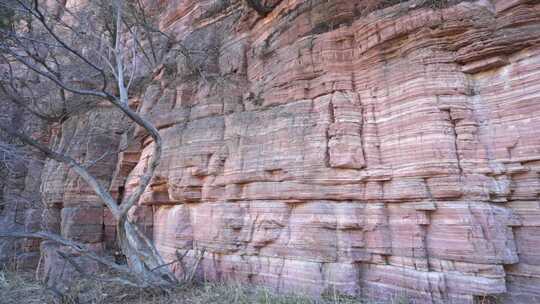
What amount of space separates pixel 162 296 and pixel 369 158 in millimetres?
4807

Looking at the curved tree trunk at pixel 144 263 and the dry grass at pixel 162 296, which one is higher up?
the curved tree trunk at pixel 144 263

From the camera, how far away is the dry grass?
5395 millimetres

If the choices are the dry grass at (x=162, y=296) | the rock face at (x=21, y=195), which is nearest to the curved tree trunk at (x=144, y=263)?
the dry grass at (x=162, y=296)

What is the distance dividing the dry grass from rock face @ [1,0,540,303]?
337mm

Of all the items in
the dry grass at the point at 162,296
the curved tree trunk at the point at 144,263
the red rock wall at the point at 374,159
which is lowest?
the dry grass at the point at 162,296

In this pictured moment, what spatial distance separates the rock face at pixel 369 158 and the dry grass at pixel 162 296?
1.10 feet

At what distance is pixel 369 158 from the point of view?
19.0ft

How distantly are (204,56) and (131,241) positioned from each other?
560 centimetres

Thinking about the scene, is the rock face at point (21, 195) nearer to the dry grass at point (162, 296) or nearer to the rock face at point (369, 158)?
the dry grass at point (162, 296)

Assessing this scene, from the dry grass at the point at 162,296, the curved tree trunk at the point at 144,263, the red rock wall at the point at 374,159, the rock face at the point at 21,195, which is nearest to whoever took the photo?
the red rock wall at the point at 374,159

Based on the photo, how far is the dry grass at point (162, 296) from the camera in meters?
5.39

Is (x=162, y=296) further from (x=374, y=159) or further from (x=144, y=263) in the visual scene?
(x=374, y=159)

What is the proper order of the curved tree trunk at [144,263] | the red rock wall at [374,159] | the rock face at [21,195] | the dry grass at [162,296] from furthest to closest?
the rock face at [21,195] → the curved tree trunk at [144,263] → the dry grass at [162,296] → the red rock wall at [374,159]

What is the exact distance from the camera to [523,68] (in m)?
4.89
